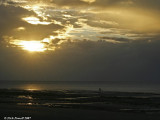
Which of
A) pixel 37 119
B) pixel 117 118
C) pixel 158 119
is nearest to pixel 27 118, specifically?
pixel 37 119

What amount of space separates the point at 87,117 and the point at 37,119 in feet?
18.8

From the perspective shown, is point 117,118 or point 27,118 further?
point 117,118

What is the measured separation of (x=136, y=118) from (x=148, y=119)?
1287 millimetres

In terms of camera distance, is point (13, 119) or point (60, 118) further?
point (60, 118)

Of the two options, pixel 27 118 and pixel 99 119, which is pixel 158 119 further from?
pixel 27 118

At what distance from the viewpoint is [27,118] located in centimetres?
2806

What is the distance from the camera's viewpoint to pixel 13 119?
26.7 m

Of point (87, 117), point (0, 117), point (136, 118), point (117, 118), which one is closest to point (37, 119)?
point (0, 117)

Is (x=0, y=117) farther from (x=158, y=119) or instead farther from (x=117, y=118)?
(x=158, y=119)

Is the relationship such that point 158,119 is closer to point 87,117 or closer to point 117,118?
point 117,118

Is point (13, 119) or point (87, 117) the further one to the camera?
point (87, 117)

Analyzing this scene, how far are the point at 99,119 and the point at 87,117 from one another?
1.58m

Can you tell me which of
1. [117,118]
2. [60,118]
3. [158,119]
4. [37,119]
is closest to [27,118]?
[37,119]

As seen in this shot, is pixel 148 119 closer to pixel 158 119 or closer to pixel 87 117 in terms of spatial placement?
pixel 158 119
